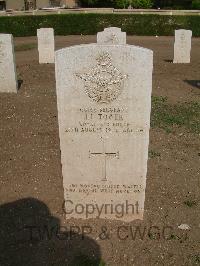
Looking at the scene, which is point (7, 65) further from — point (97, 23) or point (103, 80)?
point (97, 23)

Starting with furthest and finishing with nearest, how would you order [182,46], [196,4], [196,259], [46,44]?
[196,4], [182,46], [46,44], [196,259]

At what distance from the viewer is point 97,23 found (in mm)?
24906

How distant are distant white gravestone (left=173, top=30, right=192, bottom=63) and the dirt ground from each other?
7627 millimetres

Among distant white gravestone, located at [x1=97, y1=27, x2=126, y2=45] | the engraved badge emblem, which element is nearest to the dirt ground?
the engraved badge emblem

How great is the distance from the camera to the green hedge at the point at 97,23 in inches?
957

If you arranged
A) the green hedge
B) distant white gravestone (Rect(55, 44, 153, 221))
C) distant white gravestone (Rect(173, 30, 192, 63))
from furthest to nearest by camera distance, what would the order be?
the green hedge
distant white gravestone (Rect(173, 30, 192, 63))
distant white gravestone (Rect(55, 44, 153, 221))

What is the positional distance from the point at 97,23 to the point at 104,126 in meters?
21.3

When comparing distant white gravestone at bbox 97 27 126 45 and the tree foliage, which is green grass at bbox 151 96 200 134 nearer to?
distant white gravestone at bbox 97 27 126 45

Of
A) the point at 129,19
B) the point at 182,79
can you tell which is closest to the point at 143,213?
the point at 182,79

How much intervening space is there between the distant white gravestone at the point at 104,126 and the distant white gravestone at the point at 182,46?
1122 cm

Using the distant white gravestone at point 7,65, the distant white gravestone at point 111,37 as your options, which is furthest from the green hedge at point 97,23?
the distant white gravestone at point 7,65

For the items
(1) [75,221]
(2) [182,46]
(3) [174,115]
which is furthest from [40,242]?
(2) [182,46]

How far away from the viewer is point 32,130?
8.66 metres

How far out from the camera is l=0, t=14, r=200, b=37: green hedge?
79.7 feet
